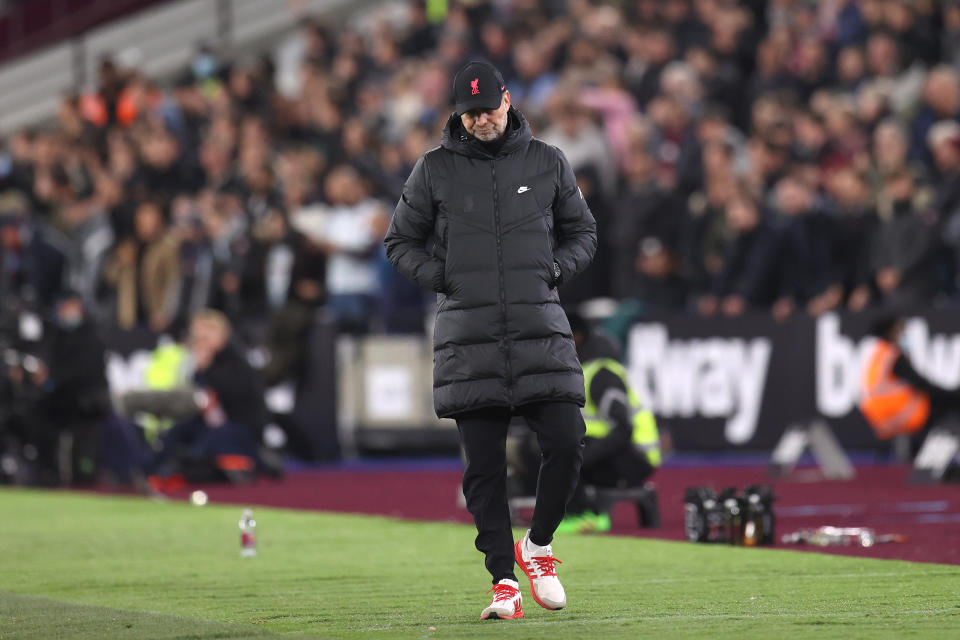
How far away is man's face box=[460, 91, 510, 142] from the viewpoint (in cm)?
783

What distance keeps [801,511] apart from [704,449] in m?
5.58

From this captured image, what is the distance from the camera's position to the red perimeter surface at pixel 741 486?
38.8ft

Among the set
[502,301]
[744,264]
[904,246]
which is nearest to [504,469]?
[502,301]

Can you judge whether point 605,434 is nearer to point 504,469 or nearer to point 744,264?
point 504,469

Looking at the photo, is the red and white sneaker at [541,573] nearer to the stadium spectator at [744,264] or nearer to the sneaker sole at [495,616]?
the sneaker sole at [495,616]

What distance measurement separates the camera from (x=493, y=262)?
7855mm

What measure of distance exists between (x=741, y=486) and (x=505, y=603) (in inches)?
332

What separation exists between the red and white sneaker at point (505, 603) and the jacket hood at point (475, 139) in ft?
5.93

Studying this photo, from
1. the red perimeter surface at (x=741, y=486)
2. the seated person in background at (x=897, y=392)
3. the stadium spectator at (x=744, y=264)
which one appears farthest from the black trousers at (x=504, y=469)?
the stadium spectator at (x=744, y=264)

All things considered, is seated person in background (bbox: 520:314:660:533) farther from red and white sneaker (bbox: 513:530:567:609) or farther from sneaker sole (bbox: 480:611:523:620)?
sneaker sole (bbox: 480:611:523:620)

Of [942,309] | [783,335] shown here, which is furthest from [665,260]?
[942,309]

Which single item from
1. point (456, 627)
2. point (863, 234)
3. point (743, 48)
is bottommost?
point (456, 627)

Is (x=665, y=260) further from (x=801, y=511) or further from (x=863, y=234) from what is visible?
(x=801, y=511)

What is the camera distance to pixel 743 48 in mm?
21344
